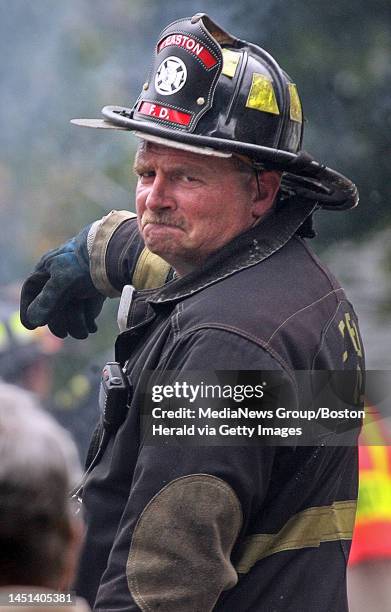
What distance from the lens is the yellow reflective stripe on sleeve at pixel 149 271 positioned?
3.30m

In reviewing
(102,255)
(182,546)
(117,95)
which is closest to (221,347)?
(182,546)

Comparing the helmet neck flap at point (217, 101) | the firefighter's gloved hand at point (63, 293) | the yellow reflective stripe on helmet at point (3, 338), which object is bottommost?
the yellow reflective stripe on helmet at point (3, 338)

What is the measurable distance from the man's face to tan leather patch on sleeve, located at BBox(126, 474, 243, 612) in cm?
63

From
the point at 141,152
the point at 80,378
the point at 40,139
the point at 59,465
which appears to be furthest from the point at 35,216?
the point at 59,465

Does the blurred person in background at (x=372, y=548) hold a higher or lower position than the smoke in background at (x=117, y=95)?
→ lower

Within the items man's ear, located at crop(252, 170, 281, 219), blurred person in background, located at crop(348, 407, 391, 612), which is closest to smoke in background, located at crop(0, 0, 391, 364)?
blurred person in background, located at crop(348, 407, 391, 612)

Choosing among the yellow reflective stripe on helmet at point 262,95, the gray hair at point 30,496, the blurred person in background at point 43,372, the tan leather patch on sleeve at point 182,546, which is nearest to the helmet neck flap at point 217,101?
the yellow reflective stripe on helmet at point 262,95

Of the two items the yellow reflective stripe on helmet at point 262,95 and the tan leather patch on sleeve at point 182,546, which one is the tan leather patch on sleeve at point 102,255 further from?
the tan leather patch on sleeve at point 182,546

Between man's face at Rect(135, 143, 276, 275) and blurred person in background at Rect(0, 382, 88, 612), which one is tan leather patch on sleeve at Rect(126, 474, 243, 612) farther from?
blurred person in background at Rect(0, 382, 88, 612)

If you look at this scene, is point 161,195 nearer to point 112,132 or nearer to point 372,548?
point 372,548

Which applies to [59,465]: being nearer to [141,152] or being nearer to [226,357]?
[226,357]

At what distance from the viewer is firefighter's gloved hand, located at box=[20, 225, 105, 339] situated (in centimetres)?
342

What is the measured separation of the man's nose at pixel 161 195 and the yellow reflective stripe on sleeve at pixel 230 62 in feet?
1.00

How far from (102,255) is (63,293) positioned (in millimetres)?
162
